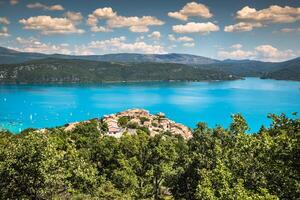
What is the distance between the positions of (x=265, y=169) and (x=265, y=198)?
5.54 meters

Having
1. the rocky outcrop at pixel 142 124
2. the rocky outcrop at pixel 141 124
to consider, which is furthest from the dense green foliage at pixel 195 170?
the rocky outcrop at pixel 142 124

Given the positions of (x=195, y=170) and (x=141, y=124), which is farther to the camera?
(x=141, y=124)

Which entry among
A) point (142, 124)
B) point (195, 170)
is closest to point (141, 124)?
point (142, 124)

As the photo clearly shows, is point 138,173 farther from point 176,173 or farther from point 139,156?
point 176,173

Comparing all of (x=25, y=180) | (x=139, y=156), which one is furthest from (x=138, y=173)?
(x=25, y=180)

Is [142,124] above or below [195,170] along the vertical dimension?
below

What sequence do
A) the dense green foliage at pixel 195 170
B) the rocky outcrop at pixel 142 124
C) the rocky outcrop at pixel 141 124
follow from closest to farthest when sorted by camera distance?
the dense green foliage at pixel 195 170 → the rocky outcrop at pixel 141 124 → the rocky outcrop at pixel 142 124

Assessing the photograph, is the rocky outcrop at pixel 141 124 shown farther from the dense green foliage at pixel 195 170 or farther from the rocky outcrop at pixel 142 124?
the dense green foliage at pixel 195 170

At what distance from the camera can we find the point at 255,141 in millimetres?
25062

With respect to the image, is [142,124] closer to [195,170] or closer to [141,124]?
[141,124]

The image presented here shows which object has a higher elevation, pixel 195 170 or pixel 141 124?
pixel 195 170

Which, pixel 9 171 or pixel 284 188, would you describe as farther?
pixel 9 171

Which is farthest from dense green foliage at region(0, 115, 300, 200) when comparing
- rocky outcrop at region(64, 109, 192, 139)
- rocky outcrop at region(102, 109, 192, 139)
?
rocky outcrop at region(102, 109, 192, 139)

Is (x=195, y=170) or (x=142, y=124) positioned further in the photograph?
(x=142, y=124)
